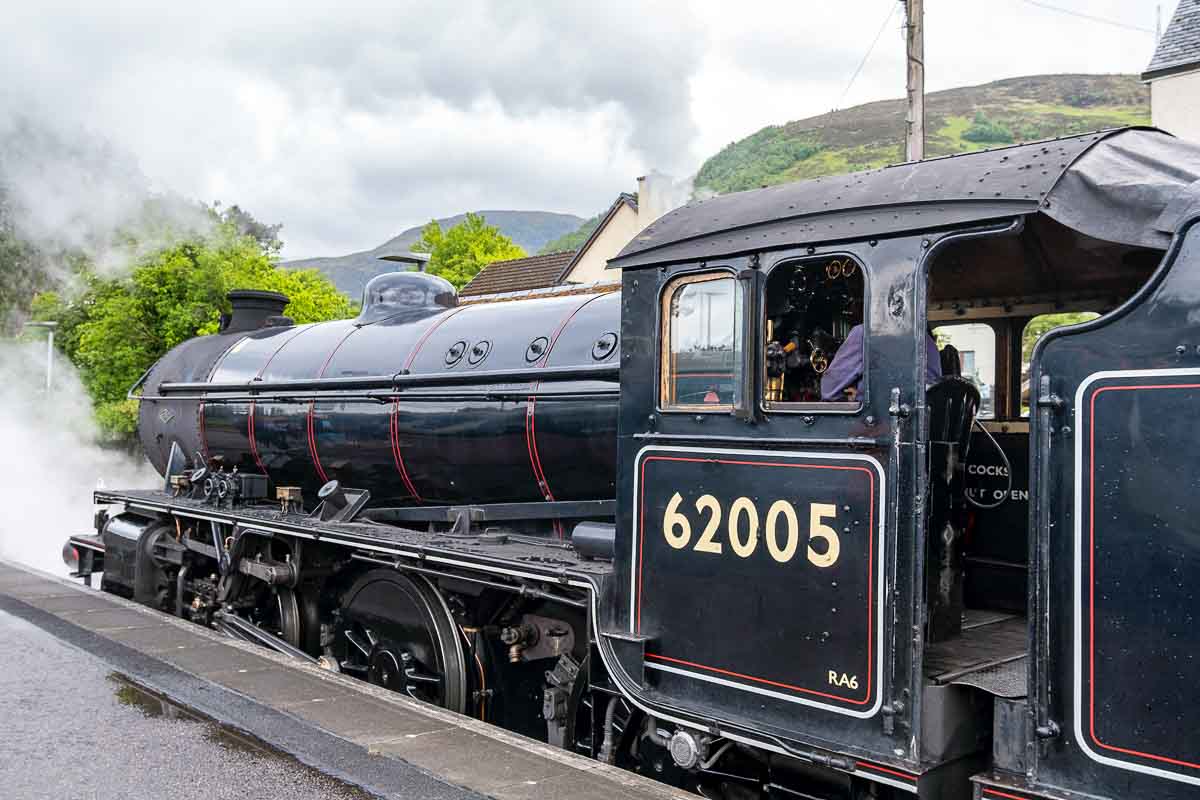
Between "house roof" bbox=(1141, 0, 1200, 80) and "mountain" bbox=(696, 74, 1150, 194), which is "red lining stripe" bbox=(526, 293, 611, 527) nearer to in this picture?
"house roof" bbox=(1141, 0, 1200, 80)

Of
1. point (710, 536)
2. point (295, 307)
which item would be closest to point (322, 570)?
point (710, 536)

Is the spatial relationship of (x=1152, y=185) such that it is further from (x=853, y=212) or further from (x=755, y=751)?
(x=755, y=751)

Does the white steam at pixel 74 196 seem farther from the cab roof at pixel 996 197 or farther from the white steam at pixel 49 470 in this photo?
the cab roof at pixel 996 197

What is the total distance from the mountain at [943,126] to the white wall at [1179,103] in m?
57.2

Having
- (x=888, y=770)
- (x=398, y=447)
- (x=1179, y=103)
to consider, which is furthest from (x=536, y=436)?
(x=1179, y=103)

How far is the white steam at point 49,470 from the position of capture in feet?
50.8

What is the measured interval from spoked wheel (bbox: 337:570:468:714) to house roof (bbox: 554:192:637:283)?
875 inches

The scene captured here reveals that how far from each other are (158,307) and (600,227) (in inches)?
507

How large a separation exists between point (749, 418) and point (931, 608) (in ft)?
3.67

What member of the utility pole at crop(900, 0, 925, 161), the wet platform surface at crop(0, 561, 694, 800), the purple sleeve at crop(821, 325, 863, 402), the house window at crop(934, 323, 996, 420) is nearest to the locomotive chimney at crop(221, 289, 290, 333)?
the wet platform surface at crop(0, 561, 694, 800)

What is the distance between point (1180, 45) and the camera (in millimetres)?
15914

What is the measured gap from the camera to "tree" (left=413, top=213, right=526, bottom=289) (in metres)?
47.8

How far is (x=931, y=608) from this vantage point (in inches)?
153

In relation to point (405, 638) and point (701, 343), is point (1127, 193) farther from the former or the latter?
point (405, 638)
